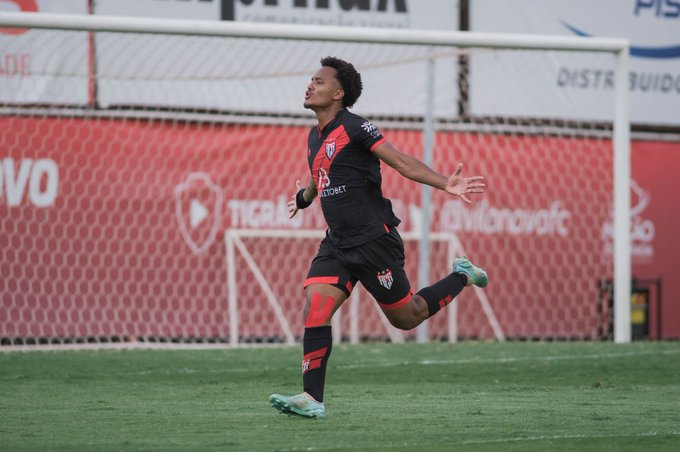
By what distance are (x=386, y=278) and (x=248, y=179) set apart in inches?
278

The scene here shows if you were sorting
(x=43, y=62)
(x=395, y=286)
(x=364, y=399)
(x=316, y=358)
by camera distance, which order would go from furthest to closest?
(x=43, y=62) → (x=364, y=399) → (x=395, y=286) → (x=316, y=358)

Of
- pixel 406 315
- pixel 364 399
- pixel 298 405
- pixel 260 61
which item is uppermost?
pixel 260 61

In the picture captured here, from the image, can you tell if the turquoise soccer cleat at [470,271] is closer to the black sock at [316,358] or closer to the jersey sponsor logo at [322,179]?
the jersey sponsor logo at [322,179]

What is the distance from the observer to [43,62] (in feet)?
44.7

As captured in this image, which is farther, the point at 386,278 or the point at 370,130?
the point at 386,278

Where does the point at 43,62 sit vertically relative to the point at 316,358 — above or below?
above

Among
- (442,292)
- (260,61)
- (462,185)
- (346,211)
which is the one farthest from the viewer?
(260,61)

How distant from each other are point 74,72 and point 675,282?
25.2ft

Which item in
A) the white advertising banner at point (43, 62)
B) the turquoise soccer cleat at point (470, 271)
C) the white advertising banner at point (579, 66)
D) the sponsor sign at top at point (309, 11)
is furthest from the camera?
the white advertising banner at point (579, 66)

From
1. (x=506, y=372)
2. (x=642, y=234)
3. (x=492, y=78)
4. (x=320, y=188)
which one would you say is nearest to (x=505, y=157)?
(x=492, y=78)

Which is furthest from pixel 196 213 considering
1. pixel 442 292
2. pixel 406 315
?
pixel 406 315

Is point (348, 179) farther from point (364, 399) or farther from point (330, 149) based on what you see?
point (364, 399)

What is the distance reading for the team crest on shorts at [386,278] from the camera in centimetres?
746

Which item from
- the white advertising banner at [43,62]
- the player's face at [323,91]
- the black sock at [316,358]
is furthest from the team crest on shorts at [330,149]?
the white advertising banner at [43,62]
